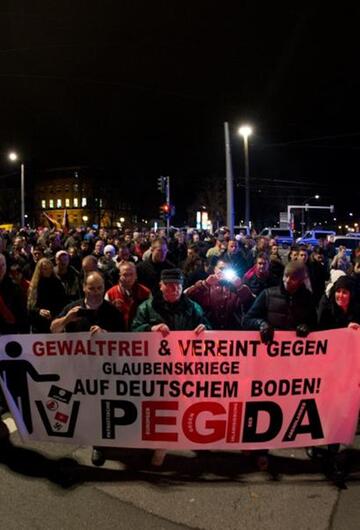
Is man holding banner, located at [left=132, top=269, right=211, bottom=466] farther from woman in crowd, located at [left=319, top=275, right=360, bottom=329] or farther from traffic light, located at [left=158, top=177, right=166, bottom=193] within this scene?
traffic light, located at [left=158, top=177, right=166, bottom=193]

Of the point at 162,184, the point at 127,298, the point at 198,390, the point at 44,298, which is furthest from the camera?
the point at 162,184

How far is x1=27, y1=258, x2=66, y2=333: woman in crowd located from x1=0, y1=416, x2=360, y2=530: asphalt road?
6.83 ft

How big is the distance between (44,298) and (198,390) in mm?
3269

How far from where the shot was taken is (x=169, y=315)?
5020 mm

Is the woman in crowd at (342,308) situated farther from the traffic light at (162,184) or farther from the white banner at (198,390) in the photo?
the traffic light at (162,184)

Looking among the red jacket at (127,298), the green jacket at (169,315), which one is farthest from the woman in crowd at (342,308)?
the red jacket at (127,298)

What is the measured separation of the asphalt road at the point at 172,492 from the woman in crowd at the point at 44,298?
2.08m

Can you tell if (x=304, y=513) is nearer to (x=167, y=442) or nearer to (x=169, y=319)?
(x=167, y=442)

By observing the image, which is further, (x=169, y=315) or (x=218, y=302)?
(x=218, y=302)

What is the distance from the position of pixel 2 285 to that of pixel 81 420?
2.45 meters

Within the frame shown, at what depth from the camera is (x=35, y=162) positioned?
10962 cm

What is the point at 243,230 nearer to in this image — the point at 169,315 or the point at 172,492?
the point at 169,315

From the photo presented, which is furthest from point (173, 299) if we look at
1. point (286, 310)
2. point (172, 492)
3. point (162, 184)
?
point (162, 184)

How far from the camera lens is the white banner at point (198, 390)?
14.9 feet
